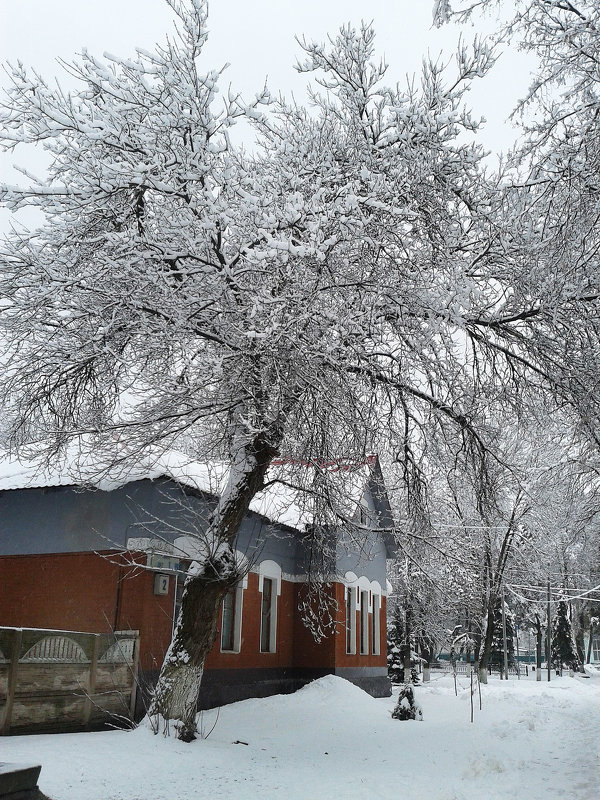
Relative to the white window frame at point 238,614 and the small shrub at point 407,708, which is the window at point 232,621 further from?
the small shrub at point 407,708

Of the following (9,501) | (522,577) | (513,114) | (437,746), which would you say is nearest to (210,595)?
(437,746)

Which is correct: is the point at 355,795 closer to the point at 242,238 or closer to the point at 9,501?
the point at 242,238

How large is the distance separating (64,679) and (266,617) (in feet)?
29.2

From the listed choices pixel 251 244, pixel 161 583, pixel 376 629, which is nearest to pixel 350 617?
pixel 376 629

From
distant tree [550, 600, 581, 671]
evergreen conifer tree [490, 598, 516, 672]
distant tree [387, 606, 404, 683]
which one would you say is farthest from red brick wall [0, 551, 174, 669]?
distant tree [550, 600, 581, 671]

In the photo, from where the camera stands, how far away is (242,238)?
8.31 metres

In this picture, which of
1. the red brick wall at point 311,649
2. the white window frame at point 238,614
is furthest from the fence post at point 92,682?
the red brick wall at point 311,649

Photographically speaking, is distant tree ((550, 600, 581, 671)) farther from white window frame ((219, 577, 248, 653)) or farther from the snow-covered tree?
the snow-covered tree

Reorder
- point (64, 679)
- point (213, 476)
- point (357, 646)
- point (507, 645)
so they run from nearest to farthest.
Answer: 1. point (64, 679)
2. point (213, 476)
3. point (357, 646)
4. point (507, 645)

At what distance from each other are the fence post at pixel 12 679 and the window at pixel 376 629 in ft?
54.4

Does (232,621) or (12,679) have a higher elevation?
(232,621)

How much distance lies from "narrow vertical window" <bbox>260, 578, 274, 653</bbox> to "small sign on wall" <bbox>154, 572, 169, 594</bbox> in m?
5.47

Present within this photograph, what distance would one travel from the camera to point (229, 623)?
57.3 ft

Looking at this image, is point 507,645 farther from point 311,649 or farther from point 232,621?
point 232,621
